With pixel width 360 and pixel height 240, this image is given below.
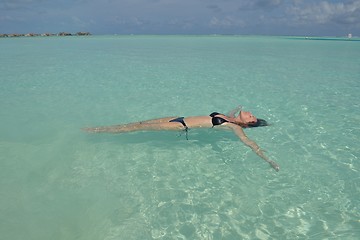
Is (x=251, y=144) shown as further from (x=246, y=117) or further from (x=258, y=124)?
(x=258, y=124)

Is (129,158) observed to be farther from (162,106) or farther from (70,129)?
(162,106)

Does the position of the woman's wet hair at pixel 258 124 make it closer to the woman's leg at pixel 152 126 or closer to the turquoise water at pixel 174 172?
the turquoise water at pixel 174 172

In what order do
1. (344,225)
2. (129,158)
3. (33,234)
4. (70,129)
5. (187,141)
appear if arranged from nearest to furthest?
1. (33,234)
2. (344,225)
3. (129,158)
4. (187,141)
5. (70,129)

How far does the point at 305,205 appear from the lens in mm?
4191

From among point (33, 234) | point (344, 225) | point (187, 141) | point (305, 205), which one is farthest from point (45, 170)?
point (344, 225)

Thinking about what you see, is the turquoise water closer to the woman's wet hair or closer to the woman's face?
the woman's wet hair

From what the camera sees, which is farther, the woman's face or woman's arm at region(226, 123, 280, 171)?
the woman's face

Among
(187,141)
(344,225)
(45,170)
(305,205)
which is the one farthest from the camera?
(187,141)

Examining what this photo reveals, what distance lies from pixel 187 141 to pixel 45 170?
2790 millimetres

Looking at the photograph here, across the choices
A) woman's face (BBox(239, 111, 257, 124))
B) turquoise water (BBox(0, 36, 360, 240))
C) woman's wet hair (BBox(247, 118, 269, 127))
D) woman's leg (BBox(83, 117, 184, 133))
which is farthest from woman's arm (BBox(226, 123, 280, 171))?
woman's leg (BBox(83, 117, 184, 133))

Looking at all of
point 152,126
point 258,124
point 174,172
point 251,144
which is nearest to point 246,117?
point 258,124

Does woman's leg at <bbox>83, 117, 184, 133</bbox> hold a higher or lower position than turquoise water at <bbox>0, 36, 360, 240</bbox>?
higher

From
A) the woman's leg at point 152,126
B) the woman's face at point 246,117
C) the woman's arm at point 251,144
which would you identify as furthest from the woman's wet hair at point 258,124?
the woman's leg at point 152,126

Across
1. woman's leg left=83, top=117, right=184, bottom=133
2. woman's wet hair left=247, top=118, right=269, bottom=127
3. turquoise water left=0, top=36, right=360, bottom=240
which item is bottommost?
turquoise water left=0, top=36, right=360, bottom=240
